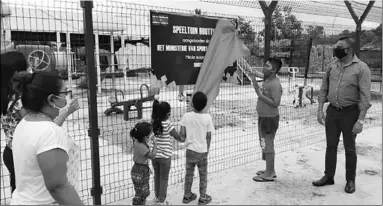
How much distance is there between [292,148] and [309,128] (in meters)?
2.05

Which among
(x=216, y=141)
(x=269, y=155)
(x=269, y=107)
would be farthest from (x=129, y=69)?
(x=216, y=141)

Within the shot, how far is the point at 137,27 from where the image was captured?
4043 mm

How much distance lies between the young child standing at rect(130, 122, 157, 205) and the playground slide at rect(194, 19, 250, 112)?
116 centimetres

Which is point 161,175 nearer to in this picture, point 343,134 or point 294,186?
point 294,186

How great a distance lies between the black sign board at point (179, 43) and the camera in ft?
12.9

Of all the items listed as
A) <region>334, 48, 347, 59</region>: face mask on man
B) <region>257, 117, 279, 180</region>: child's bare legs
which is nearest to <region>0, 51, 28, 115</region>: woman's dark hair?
<region>257, 117, 279, 180</region>: child's bare legs

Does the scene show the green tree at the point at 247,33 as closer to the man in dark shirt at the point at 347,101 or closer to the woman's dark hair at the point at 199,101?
the man in dark shirt at the point at 347,101

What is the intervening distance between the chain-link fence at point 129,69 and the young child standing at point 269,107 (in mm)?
533

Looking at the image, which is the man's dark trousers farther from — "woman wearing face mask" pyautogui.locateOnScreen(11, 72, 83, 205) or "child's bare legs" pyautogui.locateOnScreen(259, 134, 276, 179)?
"woman wearing face mask" pyautogui.locateOnScreen(11, 72, 83, 205)

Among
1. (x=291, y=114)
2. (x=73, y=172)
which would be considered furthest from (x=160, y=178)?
(x=291, y=114)

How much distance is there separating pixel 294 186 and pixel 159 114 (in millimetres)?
2136

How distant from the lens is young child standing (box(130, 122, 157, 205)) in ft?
11.0

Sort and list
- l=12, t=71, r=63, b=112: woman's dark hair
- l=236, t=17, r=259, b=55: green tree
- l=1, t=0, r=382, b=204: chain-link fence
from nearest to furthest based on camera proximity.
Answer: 1. l=12, t=71, r=63, b=112: woman's dark hair
2. l=1, t=0, r=382, b=204: chain-link fence
3. l=236, t=17, r=259, b=55: green tree

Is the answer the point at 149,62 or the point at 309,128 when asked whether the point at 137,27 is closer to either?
the point at 149,62
